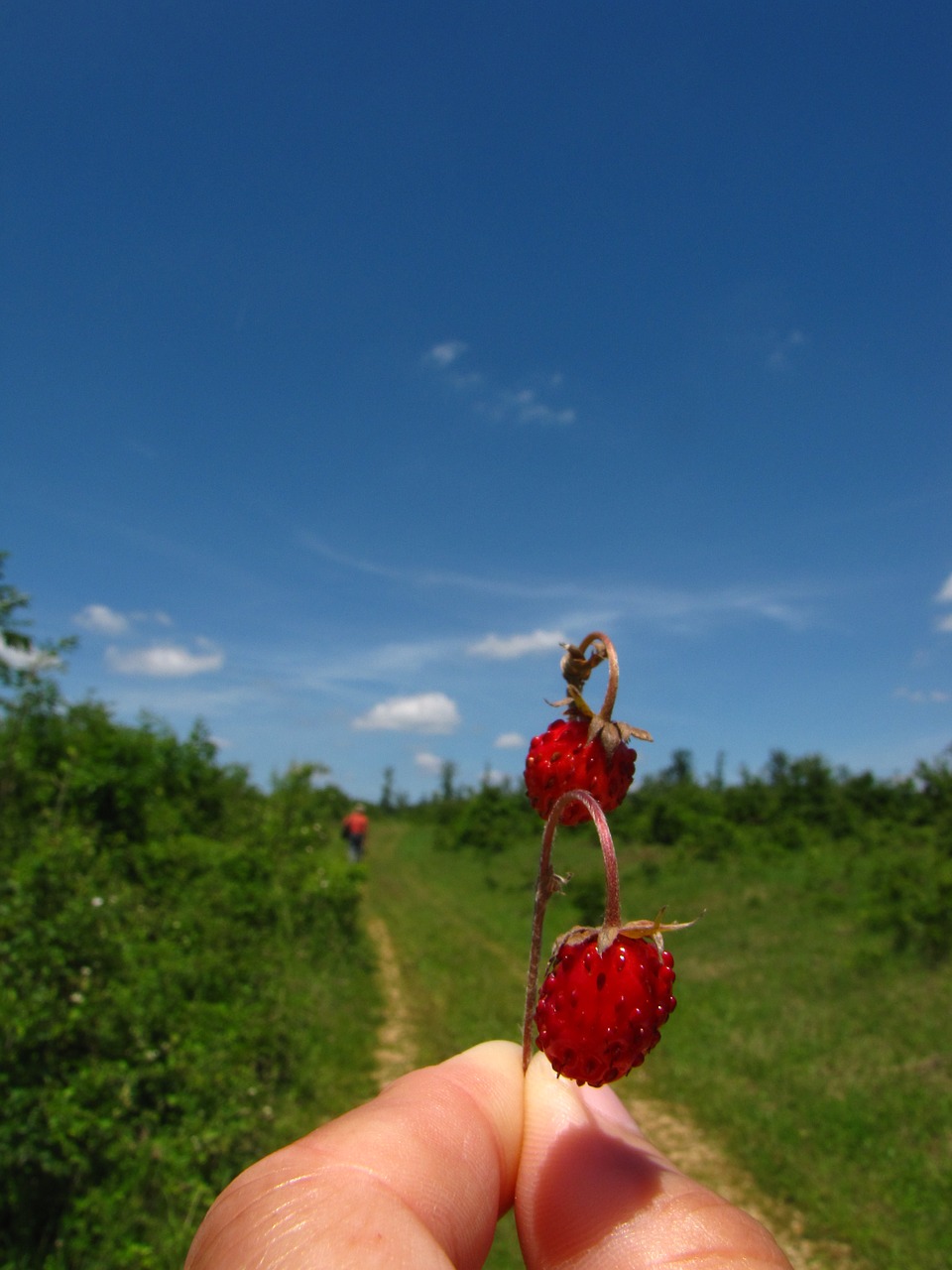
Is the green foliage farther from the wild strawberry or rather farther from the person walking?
the wild strawberry

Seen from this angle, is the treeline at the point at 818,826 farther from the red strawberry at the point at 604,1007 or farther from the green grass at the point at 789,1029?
the red strawberry at the point at 604,1007

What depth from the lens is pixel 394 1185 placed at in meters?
1.24

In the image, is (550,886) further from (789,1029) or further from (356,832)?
(356,832)

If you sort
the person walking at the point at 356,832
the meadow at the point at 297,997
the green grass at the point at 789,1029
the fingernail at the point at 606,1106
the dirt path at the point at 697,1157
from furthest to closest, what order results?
the person walking at the point at 356,832, the green grass at the point at 789,1029, the dirt path at the point at 697,1157, the meadow at the point at 297,997, the fingernail at the point at 606,1106

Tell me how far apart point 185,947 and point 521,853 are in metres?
14.7

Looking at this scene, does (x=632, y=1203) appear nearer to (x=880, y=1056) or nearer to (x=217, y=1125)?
(x=217, y=1125)

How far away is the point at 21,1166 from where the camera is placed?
4445 mm

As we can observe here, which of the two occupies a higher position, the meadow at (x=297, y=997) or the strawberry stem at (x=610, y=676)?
the strawberry stem at (x=610, y=676)

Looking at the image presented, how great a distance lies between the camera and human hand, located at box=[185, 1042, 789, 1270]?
110 centimetres

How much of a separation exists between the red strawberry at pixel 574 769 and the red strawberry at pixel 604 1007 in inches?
7.7

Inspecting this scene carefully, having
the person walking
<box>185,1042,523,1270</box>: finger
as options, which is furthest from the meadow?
the person walking

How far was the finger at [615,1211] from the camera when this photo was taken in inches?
48.9

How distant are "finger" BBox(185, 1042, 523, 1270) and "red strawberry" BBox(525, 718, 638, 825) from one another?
1.87 feet

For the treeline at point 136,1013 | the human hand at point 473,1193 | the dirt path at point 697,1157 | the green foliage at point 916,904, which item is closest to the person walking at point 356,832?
the treeline at point 136,1013
